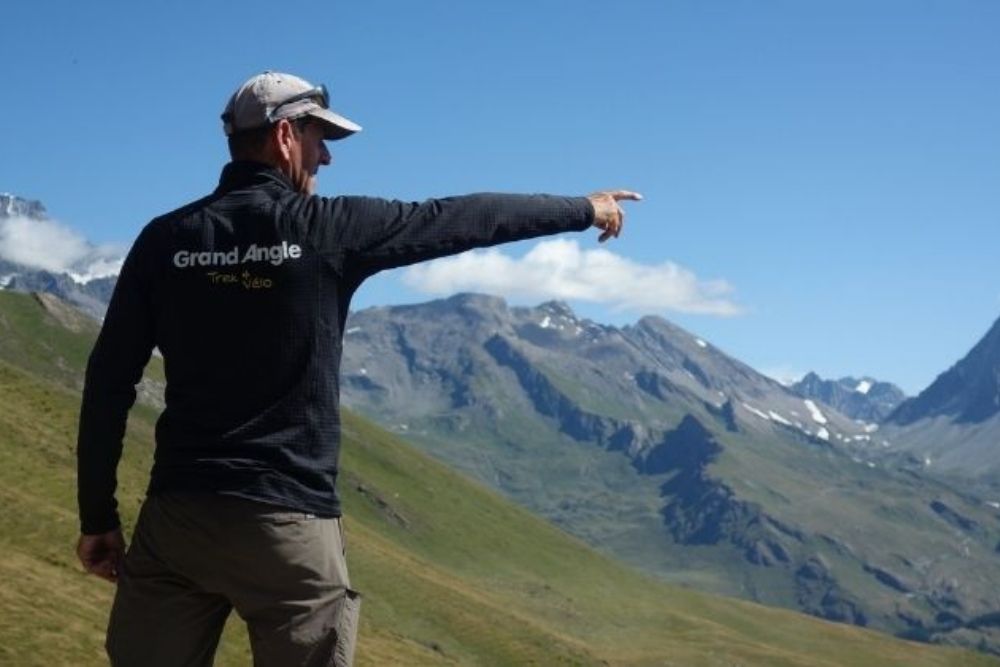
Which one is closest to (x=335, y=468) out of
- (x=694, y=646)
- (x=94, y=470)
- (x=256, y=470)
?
(x=256, y=470)

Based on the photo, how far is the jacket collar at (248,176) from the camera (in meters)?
7.82

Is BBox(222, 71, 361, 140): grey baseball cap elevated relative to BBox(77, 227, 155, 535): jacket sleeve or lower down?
elevated

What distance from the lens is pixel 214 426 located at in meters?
7.39

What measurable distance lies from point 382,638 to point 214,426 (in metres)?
61.9

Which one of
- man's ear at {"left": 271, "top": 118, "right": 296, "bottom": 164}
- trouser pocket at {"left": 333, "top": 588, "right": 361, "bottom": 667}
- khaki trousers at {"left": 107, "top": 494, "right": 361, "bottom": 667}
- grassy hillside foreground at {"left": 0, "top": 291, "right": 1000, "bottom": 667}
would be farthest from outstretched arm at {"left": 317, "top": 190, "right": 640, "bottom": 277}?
grassy hillside foreground at {"left": 0, "top": 291, "right": 1000, "bottom": 667}

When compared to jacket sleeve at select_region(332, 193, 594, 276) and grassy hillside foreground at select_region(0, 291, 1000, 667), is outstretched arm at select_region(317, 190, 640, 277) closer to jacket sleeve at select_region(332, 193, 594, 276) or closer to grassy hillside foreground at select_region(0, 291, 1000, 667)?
jacket sleeve at select_region(332, 193, 594, 276)

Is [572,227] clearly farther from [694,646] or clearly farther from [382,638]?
[694,646]

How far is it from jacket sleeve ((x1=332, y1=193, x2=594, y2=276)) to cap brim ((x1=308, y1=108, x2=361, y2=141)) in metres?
0.58

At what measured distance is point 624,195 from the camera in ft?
28.6

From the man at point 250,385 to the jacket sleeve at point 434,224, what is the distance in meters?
0.01

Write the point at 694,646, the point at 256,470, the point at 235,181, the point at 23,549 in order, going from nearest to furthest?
the point at 256,470
the point at 235,181
the point at 23,549
the point at 694,646

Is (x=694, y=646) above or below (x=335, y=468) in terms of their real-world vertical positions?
below

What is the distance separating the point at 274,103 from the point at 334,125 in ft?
1.36

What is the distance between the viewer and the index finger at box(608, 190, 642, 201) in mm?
8672
